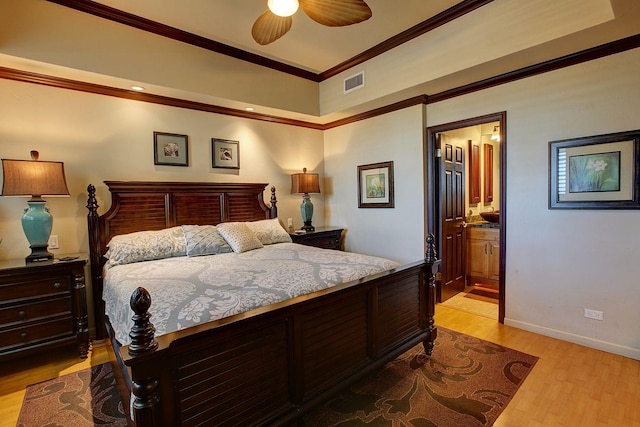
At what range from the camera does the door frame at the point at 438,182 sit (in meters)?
3.19

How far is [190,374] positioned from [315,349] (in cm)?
72

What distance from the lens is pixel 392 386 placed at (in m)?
2.22

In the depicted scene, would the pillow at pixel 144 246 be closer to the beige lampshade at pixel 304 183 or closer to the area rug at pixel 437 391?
the beige lampshade at pixel 304 183

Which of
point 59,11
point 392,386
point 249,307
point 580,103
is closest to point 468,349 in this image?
point 392,386

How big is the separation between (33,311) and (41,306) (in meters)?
0.06

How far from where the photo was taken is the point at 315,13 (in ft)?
7.26

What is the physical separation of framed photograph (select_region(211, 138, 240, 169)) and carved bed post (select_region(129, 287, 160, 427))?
9.82 ft

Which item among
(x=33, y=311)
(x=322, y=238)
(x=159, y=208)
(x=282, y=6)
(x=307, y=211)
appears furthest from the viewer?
(x=307, y=211)

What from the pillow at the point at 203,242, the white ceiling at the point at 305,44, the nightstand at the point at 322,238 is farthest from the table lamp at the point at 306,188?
the pillow at the point at 203,242

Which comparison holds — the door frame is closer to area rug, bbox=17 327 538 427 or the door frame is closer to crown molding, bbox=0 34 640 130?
crown molding, bbox=0 34 640 130

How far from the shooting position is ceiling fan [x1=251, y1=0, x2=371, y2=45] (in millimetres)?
2059

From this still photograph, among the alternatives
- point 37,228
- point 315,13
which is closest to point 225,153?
point 37,228

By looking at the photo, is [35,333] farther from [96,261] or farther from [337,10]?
[337,10]

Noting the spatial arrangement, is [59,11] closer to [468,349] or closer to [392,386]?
[392,386]
